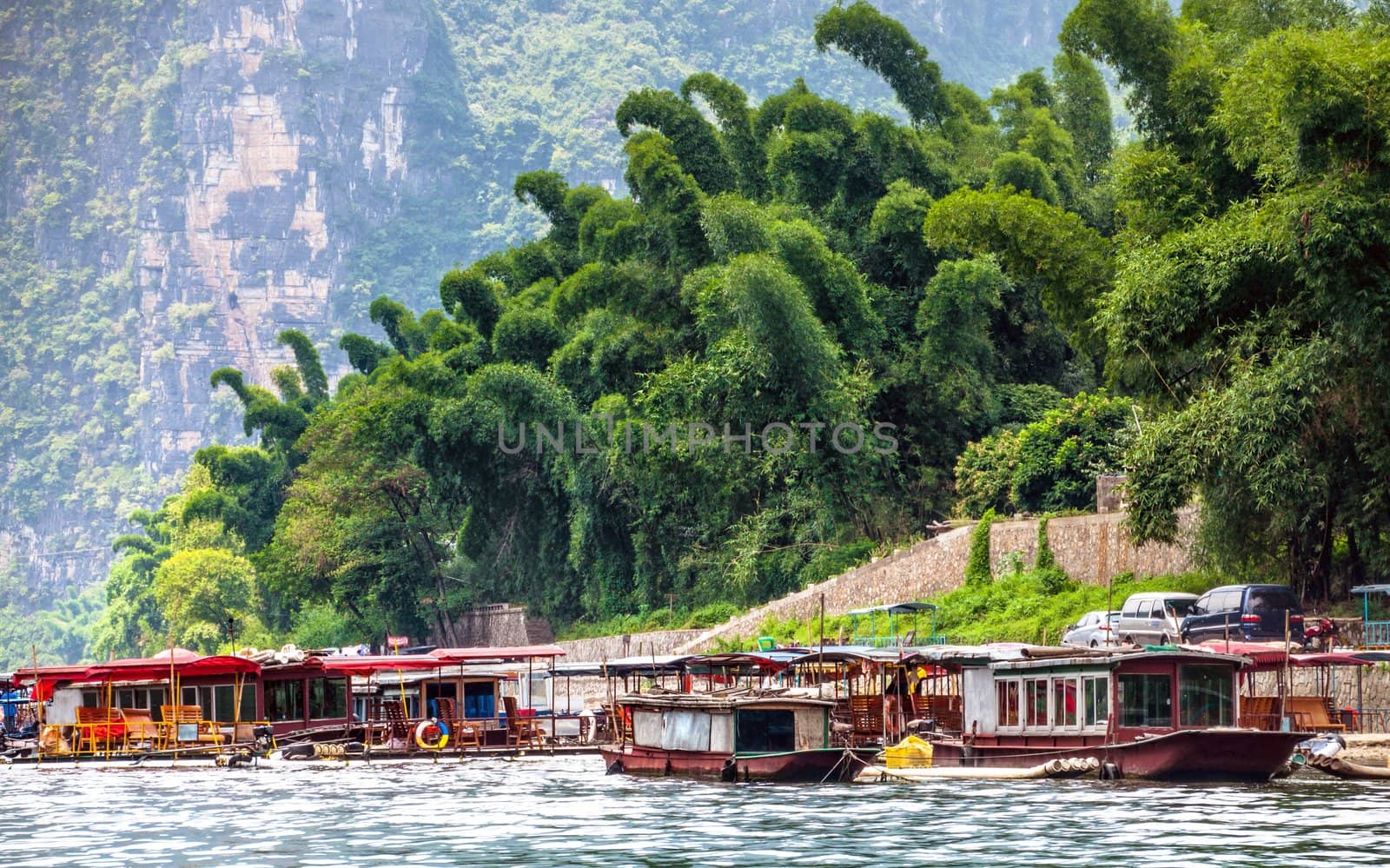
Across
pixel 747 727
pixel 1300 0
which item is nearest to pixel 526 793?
pixel 747 727

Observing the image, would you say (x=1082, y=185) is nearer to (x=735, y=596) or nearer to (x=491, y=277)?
(x=735, y=596)

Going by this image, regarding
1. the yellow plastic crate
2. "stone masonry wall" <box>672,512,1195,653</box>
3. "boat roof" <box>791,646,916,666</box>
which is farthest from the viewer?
"stone masonry wall" <box>672,512,1195,653</box>

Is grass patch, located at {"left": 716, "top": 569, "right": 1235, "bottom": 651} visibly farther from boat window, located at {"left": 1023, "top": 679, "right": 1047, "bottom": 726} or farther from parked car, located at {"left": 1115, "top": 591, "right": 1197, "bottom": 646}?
boat window, located at {"left": 1023, "top": 679, "right": 1047, "bottom": 726}

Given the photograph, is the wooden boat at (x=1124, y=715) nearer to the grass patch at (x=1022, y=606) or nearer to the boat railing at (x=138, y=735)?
the grass patch at (x=1022, y=606)

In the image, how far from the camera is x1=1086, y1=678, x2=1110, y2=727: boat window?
31094 mm

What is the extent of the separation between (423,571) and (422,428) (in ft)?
31.3

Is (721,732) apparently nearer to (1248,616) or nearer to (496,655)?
(496,655)

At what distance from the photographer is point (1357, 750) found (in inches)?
1282

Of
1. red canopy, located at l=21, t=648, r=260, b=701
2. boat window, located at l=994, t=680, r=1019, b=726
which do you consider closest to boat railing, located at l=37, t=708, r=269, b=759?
red canopy, located at l=21, t=648, r=260, b=701

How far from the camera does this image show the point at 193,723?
4244 centimetres

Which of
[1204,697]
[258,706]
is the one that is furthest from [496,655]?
[1204,697]

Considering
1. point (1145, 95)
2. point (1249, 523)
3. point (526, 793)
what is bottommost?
point (526, 793)

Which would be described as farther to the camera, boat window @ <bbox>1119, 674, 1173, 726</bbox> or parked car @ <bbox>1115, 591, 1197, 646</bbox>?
parked car @ <bbox>1115, 591, 1197, 646</bbox>

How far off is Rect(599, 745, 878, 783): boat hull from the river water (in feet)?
1.33
